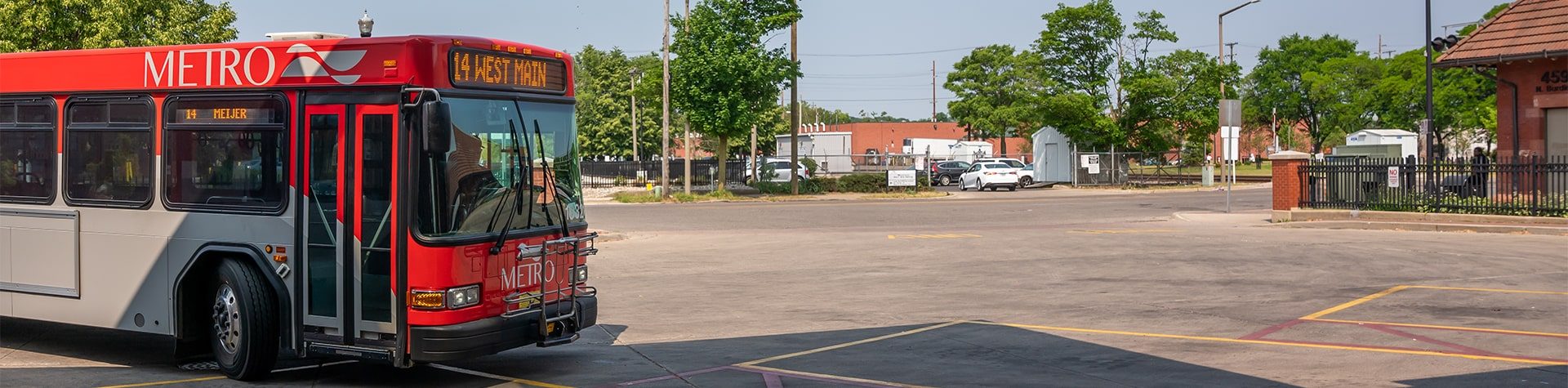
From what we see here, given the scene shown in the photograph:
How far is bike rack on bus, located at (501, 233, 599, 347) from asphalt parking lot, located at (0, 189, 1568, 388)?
0.46m

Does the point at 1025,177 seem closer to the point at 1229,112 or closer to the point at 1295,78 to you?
the point at 1229,112

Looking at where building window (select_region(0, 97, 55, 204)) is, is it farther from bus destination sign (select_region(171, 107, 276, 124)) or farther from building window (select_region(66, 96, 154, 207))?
bus destination sign (select_region(171, 107, 276, 124))

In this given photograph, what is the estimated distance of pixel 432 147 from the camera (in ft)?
25.4

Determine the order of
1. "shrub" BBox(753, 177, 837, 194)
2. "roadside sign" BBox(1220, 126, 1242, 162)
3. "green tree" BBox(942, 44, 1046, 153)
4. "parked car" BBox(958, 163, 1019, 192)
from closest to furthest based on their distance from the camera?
"roadside sign" BBox(1220, 126, 1242, 162), "shrub" BBox(753, 177, 837, 194), "parked car" BBox(958, 163, 1019, 192), "green tree" BBox(942, 44, 1046, 153)

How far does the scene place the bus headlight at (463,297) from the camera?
8.02m

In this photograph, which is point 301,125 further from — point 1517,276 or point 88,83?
point 1517,276

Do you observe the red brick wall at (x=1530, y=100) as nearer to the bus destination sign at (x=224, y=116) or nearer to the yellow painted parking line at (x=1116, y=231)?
the yellow painted parking line at (x=1116, y=231)

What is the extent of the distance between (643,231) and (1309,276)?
47.3ft

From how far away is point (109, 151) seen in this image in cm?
933

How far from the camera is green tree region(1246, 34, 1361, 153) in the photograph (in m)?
90.2

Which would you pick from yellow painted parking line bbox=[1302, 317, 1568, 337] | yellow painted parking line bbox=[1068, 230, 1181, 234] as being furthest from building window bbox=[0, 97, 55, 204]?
yellow painted parking line bbox=[1068, 230, 1181, 234]

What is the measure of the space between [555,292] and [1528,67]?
28156mm

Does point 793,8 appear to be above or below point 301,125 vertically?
above

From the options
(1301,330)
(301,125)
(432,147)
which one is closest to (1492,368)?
(1301,330)
